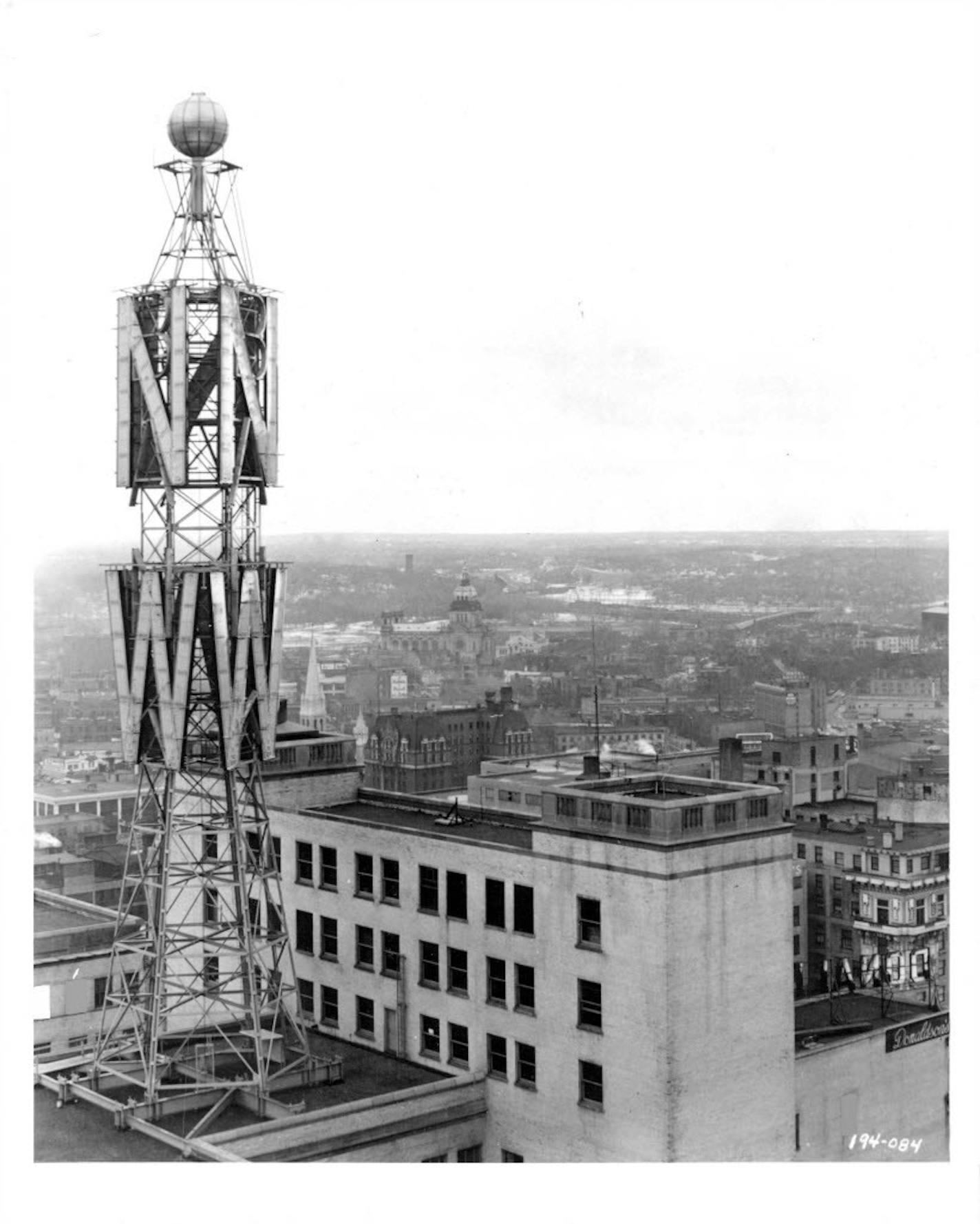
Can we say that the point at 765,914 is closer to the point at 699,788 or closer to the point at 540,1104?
the point at 699,788

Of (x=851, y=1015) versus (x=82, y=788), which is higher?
(x=851, y=1015)

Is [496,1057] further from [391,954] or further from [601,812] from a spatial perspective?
[601,812]

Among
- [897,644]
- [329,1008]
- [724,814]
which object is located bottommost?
[329,1008]

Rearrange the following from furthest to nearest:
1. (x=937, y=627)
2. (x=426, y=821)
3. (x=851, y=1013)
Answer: (x=937, y=627) → (x=851, y=1013) → (x=426, y=821)

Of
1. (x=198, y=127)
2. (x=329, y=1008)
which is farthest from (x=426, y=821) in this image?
(x=198, y=127)

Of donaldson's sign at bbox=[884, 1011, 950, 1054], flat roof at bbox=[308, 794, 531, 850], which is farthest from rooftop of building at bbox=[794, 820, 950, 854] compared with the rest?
flat roof at bbox=[308, 794, 531, 850]
